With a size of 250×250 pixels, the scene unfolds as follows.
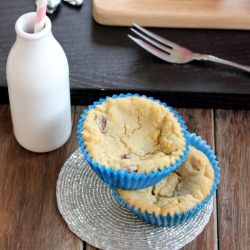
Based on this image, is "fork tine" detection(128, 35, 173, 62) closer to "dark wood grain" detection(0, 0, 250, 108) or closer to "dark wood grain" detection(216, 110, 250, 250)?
"dark wood grain" detection(0, 0, 250, 108)

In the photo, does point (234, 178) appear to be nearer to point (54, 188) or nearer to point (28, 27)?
point (54, 188)

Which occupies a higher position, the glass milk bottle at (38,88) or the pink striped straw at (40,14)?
the pink striped straw at (40,14)

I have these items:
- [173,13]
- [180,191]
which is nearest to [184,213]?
[180,191]

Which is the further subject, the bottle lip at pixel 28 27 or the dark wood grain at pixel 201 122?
the dark wood grain at pixel 201 122

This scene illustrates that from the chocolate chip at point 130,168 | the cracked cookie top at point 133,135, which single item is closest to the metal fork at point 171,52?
the cracked cookie top at point 133,135

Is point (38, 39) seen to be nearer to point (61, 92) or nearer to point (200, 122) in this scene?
point (61, 92)

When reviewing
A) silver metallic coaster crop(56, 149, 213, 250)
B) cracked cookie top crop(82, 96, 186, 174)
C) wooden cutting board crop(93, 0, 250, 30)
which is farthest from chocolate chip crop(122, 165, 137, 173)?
wooden cutting board crop(93, 0, 250, 30)

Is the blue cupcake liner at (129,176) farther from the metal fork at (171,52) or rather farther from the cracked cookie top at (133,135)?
the metal fork at (171,52)
